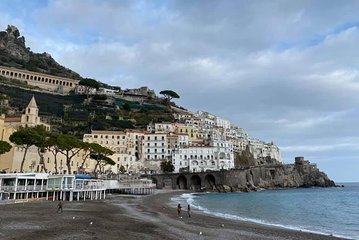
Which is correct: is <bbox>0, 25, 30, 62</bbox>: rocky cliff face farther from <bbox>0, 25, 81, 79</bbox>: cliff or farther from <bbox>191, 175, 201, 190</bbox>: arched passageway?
<bbox>191, 175, 201, 190</bbox>: arched passageway

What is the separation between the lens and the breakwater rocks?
98062 millimetres

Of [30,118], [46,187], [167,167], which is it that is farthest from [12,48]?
[46,187]

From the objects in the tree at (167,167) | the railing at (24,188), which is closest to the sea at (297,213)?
the railing at (24,188)

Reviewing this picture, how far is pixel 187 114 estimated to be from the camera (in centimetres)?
15450

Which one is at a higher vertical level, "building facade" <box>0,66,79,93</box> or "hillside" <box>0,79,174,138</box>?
"building facade" <box>0,66,79,93</box>

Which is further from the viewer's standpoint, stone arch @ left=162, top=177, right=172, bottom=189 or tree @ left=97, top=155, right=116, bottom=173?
stone arch @ left=162, top=177, right=172, bottom=189

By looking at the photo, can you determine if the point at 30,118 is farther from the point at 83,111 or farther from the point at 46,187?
the point at 83,111

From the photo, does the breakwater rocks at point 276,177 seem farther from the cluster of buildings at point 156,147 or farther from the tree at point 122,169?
the tree at point 122,169

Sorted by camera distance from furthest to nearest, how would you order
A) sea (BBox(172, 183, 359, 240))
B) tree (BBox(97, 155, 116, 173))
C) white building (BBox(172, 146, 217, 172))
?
white building (BBox(172, 146, 217, 172)) < tree (BBox(97, 155, 116, 173)) < sea (BBox(172, 183, 359, 240))

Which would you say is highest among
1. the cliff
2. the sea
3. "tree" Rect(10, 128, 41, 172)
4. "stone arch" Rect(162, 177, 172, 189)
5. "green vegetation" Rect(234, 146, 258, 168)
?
the cliff

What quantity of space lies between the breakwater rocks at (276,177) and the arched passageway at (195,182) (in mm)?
5514

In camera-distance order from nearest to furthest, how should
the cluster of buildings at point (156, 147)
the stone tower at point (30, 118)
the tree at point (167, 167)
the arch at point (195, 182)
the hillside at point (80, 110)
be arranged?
the stone tower at point (30, 118) → the cluster of buildings at point (156, 147) → the arch at point (195, 182) → the tree at point (167, 167) → the hillside at point (80, 110)

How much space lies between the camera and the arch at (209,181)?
99.4 meters

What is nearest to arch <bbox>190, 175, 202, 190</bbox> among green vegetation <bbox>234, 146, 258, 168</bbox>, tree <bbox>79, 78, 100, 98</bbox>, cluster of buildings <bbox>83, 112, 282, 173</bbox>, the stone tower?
cluster of buildings <bbox>83, 112, 282, 173</bbox>
